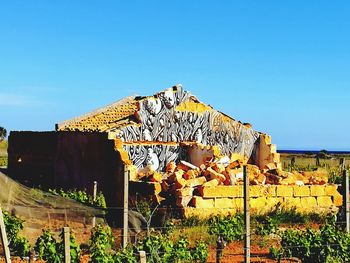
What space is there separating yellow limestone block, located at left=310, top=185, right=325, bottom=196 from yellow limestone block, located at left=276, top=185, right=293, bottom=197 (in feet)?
2.72

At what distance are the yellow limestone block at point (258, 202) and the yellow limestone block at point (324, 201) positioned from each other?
2.15m

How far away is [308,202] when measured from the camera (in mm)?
20375

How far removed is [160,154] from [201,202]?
4.14m

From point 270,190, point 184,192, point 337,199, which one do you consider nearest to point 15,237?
point 184,192

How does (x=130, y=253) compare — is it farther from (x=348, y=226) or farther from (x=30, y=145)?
(x=30, y=145)

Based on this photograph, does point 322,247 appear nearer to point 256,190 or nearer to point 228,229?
point 228,229

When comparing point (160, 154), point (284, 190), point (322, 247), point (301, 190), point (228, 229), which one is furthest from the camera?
point (160, 154)

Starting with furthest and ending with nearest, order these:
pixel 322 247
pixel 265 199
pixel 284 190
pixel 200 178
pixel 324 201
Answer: pixel 324 201 < pixel 284 190 < pixel 265 199 < pixel 200 178 < pixel 322 247

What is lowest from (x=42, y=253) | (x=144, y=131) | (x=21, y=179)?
(x=42, y=253)

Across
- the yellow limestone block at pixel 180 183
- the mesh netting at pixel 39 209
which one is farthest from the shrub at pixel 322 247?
the yellow limestone block at pixel 180 183

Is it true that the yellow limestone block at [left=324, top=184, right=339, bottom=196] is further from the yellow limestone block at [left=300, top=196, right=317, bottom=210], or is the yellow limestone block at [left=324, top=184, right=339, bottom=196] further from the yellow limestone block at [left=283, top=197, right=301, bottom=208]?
the yellow limestone block at [left=283, top=197, right=301, bottom=208]

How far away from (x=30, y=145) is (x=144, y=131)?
4.99m

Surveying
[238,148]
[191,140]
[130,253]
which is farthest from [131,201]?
[130,253]

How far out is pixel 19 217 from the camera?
A: 14.4 m
